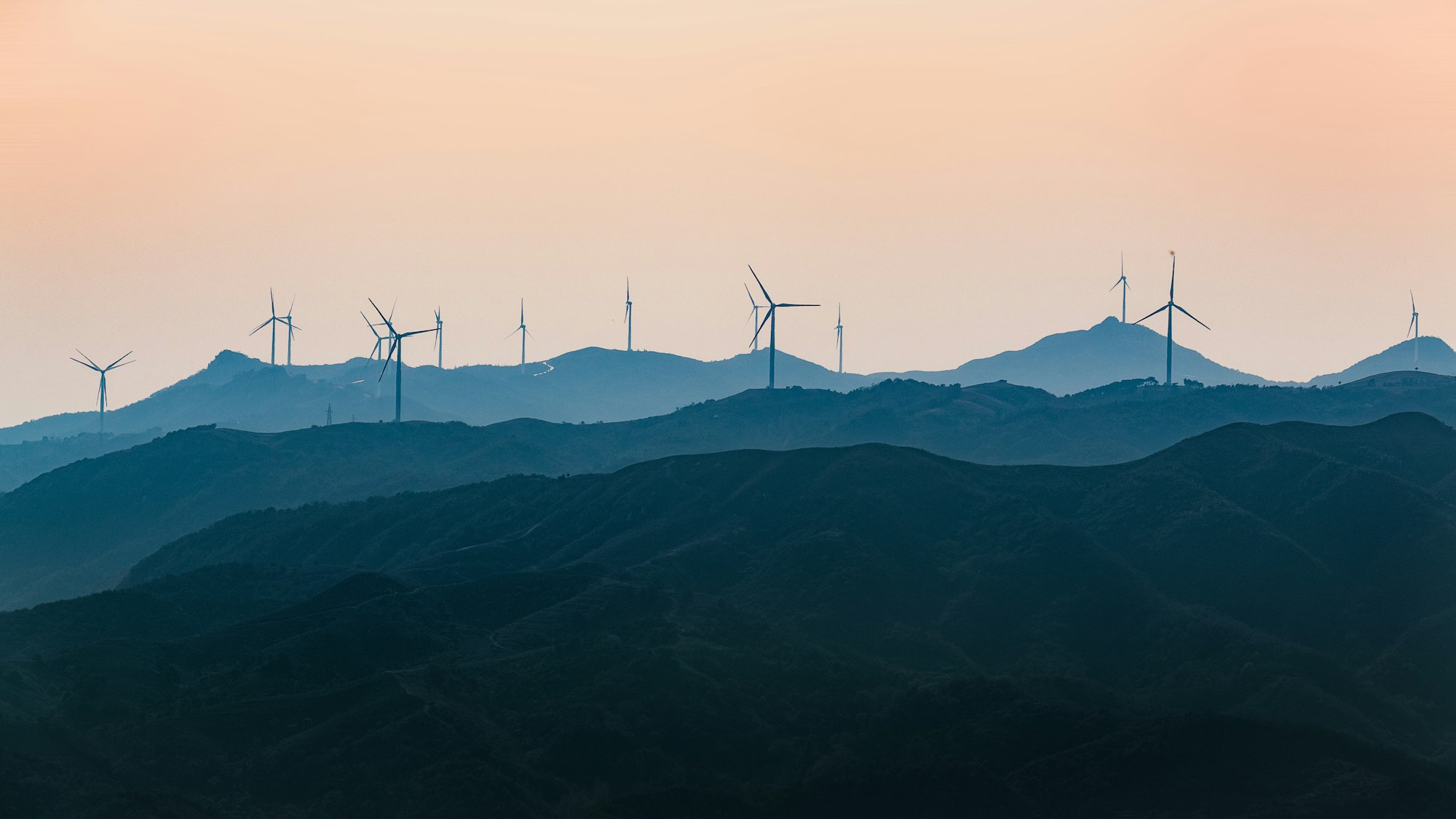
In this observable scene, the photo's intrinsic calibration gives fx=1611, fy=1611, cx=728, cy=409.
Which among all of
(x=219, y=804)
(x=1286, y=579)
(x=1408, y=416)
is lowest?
(x=219, y=804)

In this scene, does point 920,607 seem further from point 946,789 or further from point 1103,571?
point 946,789

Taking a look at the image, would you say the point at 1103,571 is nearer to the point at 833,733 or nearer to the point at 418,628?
the point at 833,733

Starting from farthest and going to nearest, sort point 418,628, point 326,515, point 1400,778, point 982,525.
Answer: point 326,515
point 982,525
point 418,628
point 1400,778


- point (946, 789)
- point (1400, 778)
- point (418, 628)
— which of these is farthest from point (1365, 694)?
point (418, 628)

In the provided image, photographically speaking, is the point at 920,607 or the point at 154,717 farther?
the point at 920,607

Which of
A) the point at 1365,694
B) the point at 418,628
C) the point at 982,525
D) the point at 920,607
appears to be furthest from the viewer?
the point at 982,525

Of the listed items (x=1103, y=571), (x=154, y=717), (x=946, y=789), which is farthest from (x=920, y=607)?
(x=154, y=717)

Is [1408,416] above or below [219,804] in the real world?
above
